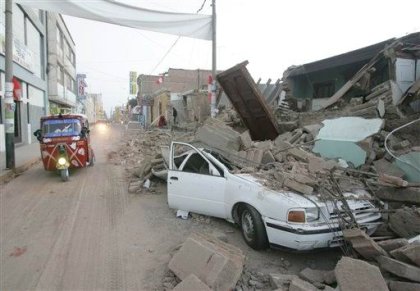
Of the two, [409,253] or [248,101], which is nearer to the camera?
[409,253]

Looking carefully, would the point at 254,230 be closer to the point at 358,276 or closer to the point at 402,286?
the point at 358,276

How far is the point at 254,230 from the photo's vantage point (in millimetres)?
5531

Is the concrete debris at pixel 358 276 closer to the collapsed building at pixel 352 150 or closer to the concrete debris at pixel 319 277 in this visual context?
the collapsed building at pixel 352 150

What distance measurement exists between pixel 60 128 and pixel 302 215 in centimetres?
969

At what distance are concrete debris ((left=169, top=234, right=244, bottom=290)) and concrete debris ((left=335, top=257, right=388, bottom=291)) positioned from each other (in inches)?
46.8

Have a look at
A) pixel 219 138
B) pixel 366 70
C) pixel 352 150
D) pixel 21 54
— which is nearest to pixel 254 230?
pixel 219 138

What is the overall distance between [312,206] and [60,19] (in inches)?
1765

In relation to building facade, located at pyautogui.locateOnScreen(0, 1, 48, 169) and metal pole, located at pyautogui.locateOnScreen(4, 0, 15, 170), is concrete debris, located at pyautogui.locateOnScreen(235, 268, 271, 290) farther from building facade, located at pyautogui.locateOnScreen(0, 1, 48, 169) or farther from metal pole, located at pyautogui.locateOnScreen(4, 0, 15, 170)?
building facade, located at pyautogui.locateOnScreen(0, 1, 48, 169)

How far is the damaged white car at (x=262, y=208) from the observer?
4.93 metres

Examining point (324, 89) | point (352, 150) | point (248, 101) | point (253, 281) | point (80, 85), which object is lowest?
point (253, 281)

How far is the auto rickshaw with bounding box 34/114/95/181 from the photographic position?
11547 millimetres

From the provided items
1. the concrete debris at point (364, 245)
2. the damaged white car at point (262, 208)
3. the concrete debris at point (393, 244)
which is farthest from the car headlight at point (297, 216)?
the concrete debris at point (393, 244)

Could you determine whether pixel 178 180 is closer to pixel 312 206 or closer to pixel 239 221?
pixel 239 221

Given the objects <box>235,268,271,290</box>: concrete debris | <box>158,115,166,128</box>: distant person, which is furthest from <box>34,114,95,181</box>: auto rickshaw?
<box>158,115,166,128</box>: distant person
